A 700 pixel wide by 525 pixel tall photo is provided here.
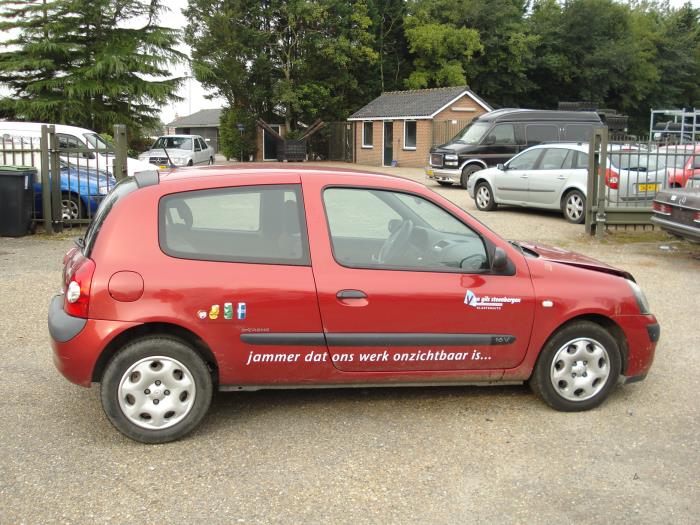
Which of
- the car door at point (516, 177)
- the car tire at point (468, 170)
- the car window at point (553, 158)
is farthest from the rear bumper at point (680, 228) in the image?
the car tire at point (468, 170)

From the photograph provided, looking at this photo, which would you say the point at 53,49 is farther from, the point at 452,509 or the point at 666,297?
the point at 452,509

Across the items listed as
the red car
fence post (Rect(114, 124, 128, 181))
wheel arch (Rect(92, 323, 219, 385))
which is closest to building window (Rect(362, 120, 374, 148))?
fence post (Rect(114, 124, 128, 181))

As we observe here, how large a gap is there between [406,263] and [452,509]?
1.55 metres

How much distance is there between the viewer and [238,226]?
4539 millimetres

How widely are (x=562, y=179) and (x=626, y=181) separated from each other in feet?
7.34

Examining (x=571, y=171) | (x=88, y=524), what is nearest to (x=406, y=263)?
(x=88, y=524)

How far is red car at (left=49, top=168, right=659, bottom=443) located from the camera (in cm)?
420

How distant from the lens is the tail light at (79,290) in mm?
4137

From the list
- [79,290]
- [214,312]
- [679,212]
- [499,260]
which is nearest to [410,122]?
[679,212]

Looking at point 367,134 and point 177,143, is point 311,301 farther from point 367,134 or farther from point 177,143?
point 367,134

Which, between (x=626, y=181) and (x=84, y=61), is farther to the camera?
(x=84, y=61)

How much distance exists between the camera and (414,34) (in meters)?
46.6

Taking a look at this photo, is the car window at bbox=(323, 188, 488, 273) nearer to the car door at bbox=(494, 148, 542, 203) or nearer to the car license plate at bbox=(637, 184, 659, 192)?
the car license plate at bbox=(637, 184, 659, 192)

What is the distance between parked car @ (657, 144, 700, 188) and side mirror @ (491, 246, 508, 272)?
8.49 meters
